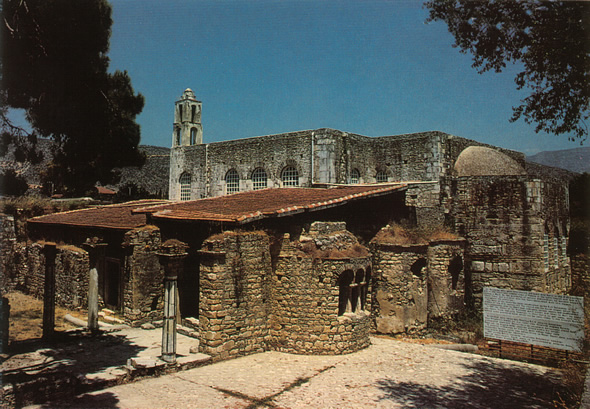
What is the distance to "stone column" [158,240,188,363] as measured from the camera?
377 inches

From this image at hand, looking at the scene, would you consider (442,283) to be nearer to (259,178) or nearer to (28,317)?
(259,178)

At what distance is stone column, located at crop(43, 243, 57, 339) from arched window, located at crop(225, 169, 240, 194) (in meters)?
15.2

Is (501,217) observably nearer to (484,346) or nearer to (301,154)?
(484,346)

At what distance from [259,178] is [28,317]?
46.2 feet

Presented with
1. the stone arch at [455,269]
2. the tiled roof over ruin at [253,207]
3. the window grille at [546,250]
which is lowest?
the stone arch at [455,269]

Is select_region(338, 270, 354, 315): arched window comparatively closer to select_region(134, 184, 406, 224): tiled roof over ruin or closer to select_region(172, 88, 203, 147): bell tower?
select_region(134, 184, 406, 224): tiled roof over ruin

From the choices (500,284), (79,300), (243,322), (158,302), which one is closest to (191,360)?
(243,322)

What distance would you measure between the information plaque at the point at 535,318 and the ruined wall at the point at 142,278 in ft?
32.8

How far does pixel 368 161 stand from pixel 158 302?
46.0 feet

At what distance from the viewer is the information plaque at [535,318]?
10.4m

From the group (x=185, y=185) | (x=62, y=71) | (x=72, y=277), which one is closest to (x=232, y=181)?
(x=185, y=185)

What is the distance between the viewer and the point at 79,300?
15.0 meters

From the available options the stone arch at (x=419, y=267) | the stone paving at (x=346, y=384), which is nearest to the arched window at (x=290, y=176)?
the stone arch at (x=419, y=267)

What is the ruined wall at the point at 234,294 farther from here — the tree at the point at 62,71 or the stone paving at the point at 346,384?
the tree at the point at 62,71
